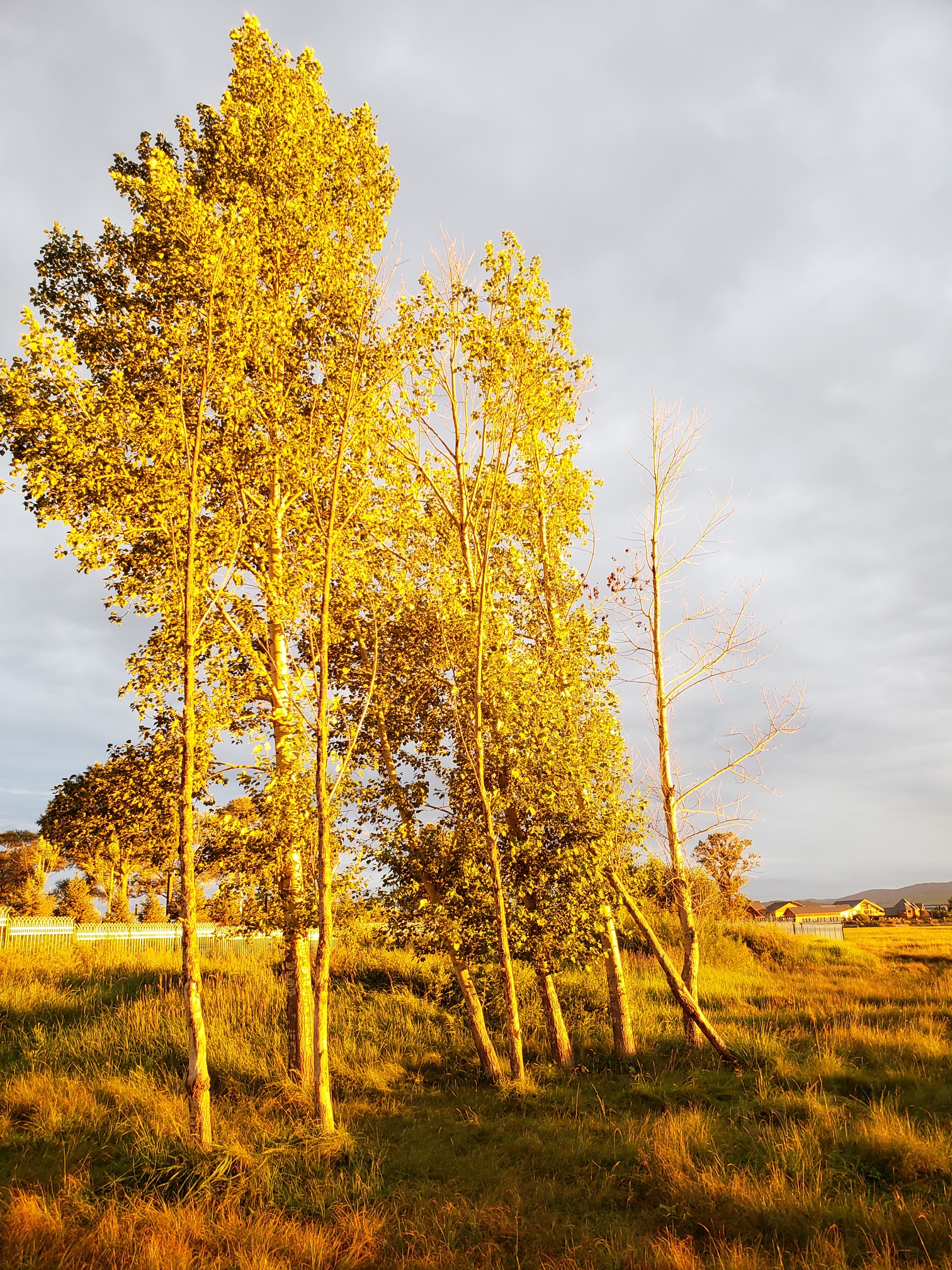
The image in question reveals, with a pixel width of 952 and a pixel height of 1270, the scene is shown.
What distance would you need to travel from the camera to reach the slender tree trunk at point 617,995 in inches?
578

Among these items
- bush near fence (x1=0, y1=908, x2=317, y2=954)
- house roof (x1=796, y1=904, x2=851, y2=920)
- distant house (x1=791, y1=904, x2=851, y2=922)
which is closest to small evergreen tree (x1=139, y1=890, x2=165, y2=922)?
bush near fence (x1=0, y1=908, x2=317, y2=954)

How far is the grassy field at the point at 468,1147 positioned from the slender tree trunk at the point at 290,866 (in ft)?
2.63

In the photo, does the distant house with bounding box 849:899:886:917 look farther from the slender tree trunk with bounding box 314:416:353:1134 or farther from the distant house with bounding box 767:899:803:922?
the slender tree trunk with bounding box 314:416:353:1134

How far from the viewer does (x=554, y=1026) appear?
48.5ft

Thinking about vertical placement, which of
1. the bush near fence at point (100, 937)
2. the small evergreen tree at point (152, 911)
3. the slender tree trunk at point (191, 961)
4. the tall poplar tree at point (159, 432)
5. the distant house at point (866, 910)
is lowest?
the distant house at point (866, 910)

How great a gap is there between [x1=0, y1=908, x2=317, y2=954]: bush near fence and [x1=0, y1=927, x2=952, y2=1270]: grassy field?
320 inches

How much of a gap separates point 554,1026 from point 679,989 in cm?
242

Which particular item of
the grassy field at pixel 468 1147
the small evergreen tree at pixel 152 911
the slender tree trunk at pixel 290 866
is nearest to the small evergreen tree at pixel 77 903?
the small evergreen tree at pixel 152 911

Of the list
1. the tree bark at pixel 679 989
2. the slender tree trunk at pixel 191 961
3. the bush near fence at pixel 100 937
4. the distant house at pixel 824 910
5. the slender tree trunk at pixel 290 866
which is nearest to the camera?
the slender tree trunk at pixel 191 961

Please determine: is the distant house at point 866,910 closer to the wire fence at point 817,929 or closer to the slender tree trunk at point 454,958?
the wire fence at point 817,929

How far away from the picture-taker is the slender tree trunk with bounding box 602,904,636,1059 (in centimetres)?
1468

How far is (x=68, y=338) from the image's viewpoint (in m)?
13.1

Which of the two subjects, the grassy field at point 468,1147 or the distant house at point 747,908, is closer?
the grassy field at point 468,1147

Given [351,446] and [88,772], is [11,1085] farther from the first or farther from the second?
[351,446]
